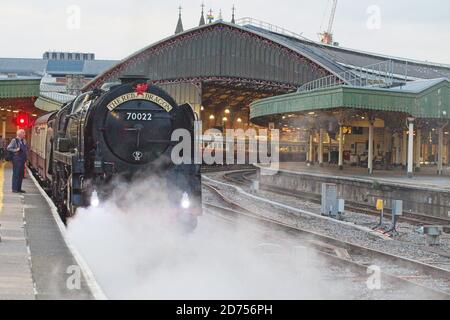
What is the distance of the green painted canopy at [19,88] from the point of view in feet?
116

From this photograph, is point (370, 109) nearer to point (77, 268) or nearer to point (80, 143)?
point (80, 143)

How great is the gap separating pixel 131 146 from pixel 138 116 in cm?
A: 62

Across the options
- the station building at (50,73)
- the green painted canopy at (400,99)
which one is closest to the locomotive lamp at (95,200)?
the station building at (50,73)

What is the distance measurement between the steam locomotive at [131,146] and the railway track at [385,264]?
3.66 metres

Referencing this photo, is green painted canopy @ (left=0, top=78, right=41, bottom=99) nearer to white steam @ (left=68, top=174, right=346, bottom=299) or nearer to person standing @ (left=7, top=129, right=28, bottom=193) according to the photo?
person standing @ (left=7, top=129, right=28, bottom=193)

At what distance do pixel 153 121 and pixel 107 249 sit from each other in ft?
9.42

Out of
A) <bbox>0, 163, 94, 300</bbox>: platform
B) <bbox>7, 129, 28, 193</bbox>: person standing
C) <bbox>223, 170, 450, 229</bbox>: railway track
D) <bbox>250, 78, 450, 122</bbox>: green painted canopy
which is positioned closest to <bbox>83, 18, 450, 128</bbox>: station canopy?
<bbox>250, 78, 450, 122</bbox>: green painted canopy

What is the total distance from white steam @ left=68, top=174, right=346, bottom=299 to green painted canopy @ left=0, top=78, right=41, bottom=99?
24.1 m

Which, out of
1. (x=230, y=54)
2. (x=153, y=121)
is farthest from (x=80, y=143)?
(x=230, y=54)

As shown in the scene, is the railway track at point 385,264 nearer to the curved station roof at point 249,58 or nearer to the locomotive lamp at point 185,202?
the locomotive lamp at point 185,202

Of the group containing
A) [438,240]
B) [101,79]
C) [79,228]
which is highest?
[101,79]

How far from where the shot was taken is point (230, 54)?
79438 millimetres

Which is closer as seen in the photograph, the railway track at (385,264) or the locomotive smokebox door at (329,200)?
the railway track at (385,264)

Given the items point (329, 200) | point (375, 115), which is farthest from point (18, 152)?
point (375, 115)
